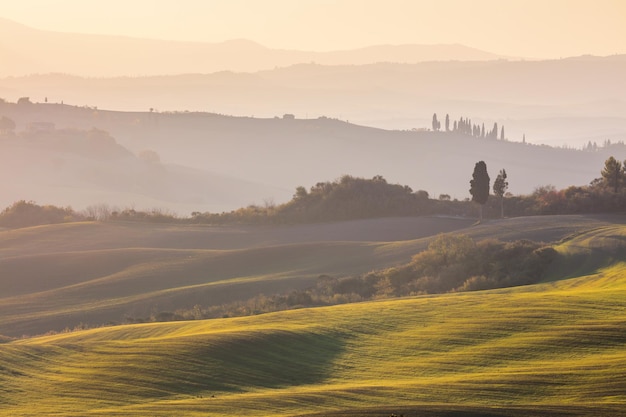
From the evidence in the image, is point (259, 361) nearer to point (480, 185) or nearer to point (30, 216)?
point (480, 185)

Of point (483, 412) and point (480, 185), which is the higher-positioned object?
point (480, 185)

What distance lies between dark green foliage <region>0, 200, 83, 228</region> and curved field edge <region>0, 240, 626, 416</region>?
6890cm

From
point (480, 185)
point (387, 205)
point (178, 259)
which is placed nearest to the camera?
point (178, 259)

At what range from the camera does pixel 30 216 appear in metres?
126

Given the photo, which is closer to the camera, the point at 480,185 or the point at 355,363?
the point at 355,363

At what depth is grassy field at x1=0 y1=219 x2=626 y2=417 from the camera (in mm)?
35625

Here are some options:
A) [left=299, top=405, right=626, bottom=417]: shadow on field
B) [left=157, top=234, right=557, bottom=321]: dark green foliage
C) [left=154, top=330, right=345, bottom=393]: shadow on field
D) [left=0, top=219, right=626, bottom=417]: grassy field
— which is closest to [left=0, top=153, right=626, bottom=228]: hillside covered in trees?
[left=157, top=234, right=557, bottom=321]: dark green foliage

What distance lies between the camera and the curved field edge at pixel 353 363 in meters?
35.8

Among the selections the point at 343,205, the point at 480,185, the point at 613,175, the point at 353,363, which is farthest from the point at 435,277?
the point at 343,205

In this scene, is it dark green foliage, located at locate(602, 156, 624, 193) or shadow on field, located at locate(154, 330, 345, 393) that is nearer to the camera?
shadow on field, located at locate(154, 330, 345, 393)

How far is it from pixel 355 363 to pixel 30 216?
8784 cm

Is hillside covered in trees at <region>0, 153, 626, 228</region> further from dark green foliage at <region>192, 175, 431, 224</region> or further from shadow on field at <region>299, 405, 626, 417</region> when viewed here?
shadow on field at <region>299, 405, 626, 417</region>

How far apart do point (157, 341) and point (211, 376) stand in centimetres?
702

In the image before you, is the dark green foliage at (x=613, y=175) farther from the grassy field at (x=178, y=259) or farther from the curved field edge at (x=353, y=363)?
the curved field edge at (x=353, y=363)
